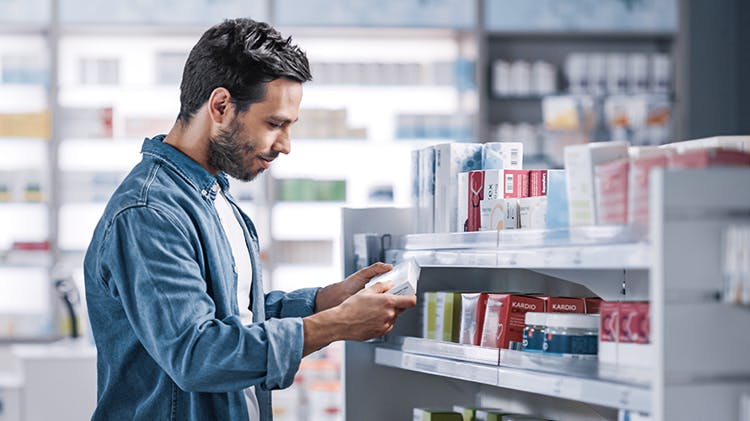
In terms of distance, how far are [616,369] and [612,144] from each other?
0.49 metres

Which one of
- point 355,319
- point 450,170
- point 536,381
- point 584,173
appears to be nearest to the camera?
point 584,173

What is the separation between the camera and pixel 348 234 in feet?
11.7

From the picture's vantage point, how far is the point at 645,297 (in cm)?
285

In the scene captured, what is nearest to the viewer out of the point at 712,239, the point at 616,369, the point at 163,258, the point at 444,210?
the point at 712,239

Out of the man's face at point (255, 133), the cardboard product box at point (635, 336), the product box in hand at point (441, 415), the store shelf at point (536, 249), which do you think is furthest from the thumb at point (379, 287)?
the cardboard product box at point (635, 336)

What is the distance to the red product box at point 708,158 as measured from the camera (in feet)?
6.98

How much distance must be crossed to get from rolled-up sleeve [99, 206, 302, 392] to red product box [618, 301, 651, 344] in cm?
74

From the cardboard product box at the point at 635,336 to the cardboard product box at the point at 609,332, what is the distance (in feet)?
0.05

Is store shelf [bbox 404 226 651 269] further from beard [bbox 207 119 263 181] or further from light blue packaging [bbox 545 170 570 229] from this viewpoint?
beard [bbox 207 119 263 181]

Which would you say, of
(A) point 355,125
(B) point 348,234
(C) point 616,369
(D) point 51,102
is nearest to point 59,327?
(D) point 51,102

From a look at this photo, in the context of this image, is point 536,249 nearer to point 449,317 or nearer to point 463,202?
point 463,202

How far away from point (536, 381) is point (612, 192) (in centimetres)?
52

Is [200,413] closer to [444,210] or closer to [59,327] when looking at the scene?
[444,210]

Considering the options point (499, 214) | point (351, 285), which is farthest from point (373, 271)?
point (499, 214)
